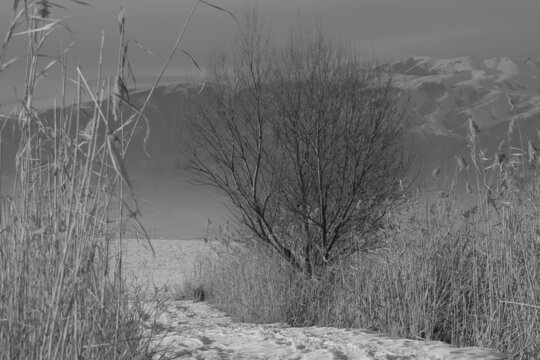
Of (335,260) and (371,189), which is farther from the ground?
(371,189)

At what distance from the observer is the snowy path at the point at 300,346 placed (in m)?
3.82

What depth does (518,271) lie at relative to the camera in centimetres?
477

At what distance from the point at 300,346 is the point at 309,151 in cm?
584

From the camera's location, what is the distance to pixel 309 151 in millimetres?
9672

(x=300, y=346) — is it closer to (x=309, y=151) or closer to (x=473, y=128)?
(x=473, y=128)

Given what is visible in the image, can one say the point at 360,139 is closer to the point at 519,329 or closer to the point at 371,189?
the point at 371,189

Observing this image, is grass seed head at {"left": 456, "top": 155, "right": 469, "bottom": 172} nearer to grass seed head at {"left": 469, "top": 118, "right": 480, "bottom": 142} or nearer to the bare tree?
grass seed head at {"left": 469, "top": 118, "right": 480, "bottom": 142}

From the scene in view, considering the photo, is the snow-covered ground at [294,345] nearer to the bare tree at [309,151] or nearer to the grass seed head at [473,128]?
the grass seed head at [473,128]

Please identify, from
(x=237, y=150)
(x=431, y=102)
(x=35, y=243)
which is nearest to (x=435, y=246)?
(x=35, y=243)

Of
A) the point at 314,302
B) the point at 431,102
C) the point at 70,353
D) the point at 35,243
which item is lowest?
the point at 314,302

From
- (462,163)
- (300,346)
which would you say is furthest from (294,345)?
(462,163)

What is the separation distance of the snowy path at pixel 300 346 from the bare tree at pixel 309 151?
486 cm

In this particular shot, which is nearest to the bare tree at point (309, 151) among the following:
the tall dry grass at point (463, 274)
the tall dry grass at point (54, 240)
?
the tall dry grass at point (463, 274)

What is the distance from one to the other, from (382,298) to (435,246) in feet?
1.88
